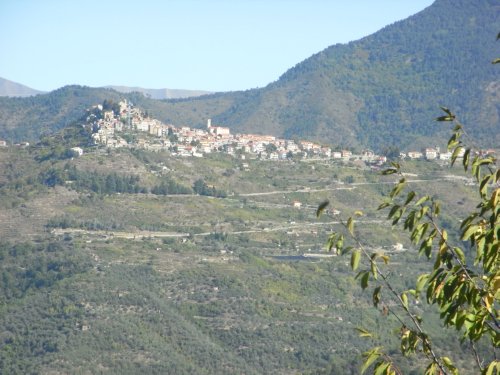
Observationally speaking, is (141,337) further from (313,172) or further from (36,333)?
(313,172)

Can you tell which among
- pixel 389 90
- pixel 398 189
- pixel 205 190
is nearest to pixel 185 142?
pixel 205 190

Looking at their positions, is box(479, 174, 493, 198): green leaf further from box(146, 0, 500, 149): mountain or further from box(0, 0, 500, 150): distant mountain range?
box(0, 0, 500, 150): distant mountain range

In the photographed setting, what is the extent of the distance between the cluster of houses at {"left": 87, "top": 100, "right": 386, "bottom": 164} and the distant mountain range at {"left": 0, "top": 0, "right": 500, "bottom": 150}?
3713 centimetres

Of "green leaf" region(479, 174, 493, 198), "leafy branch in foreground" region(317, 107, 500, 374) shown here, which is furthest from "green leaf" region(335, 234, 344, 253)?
"green leaf" region(479, 174, 493, 198)

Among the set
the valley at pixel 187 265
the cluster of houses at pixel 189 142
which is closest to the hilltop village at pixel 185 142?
the cluster of houses at pixel 189 142

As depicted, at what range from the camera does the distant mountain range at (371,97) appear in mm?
151250

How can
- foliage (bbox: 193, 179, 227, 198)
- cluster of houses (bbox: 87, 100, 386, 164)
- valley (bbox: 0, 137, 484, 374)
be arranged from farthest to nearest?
cluster of houses (bbox: 87, 100, 386, 164)
foliage (bbox: 193, 179, 227, 198)
valley (bbox: 0, 137, 484, 374)

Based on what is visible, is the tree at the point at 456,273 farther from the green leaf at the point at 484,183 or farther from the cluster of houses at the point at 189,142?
the cluster of houses at the point at 189,142

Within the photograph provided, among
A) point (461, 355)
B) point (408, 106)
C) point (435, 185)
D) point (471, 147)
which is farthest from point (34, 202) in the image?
point (408, 106)

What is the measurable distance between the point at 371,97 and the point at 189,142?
71110 millimetres

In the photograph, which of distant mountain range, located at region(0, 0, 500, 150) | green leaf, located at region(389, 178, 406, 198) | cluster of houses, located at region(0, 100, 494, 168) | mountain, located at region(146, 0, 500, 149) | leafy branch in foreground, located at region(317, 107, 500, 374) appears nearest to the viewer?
leafy branch in foreground, located at region(317, 107, 500, 374)

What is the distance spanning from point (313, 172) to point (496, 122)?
60.5m

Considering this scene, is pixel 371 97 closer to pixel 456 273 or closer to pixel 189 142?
pixel 189 142

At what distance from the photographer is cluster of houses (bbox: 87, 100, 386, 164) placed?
90438mm
